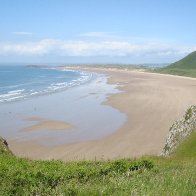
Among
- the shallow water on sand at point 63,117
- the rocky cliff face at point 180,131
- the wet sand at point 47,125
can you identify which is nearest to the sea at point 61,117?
the shallow water on sand at point 63,117

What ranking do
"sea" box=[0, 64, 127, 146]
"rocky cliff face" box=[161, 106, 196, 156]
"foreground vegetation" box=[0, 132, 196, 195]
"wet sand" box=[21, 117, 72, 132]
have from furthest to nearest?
"wet sand" box=[21, 117, 72, 132] < "sea" box=[0, 64, 127, 146] < "rocky cliff face" box=[161, 106, 196, 156] < "foreground vegetation" box=[0, 132, 196, 195]

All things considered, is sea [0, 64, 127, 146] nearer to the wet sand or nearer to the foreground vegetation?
the wet sand

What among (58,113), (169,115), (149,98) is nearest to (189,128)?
(169,115)

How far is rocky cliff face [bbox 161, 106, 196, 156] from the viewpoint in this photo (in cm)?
2739

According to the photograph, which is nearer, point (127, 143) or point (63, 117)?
point (127, 143)

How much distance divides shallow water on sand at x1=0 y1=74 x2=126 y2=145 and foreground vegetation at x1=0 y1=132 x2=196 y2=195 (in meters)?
20.5

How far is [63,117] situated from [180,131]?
96.7ft

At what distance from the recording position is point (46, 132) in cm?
4553

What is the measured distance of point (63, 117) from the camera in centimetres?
5609

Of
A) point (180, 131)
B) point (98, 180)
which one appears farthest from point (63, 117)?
point (98, 180)

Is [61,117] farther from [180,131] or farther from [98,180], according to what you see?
[98,180]

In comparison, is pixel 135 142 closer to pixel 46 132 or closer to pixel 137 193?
pixel 46 132

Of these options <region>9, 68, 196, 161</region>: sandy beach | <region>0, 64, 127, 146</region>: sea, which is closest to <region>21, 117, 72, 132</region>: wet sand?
<region>0, 64, 127, 146</region>: sea

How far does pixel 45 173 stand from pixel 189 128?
15965mm
